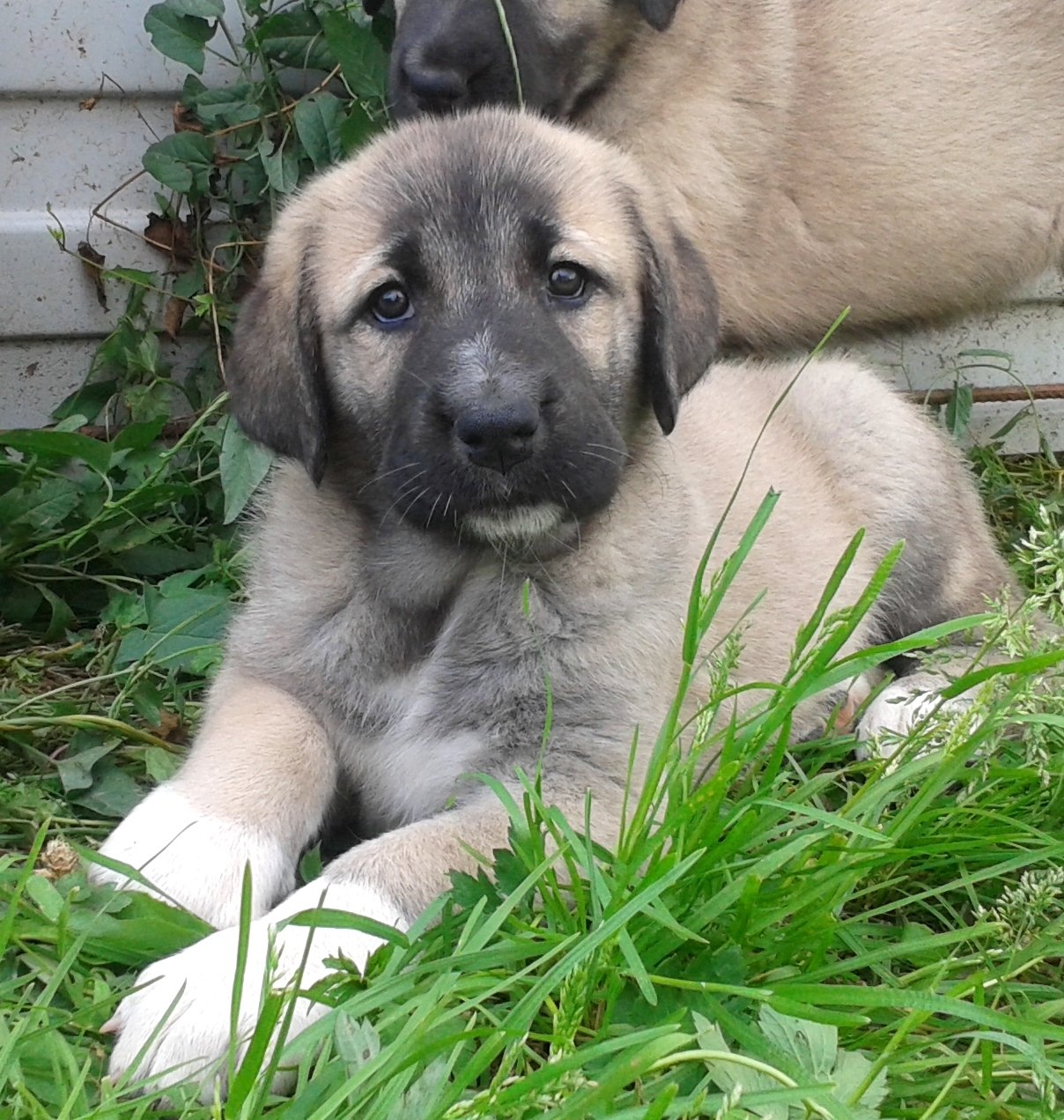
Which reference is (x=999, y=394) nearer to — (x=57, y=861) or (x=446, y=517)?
(x=446, y=517)

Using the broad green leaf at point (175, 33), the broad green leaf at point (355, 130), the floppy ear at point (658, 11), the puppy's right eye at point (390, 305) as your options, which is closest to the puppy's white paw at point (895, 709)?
the puppy's right eye at point (390, 305)

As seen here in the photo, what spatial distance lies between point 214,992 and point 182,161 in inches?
108

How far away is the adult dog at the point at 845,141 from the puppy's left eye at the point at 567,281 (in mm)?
1573

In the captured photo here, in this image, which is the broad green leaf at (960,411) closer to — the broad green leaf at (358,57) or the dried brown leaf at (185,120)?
the broad green leaf at (358,57)

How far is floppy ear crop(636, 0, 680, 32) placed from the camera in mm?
3662

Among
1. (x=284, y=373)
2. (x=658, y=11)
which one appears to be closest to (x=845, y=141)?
(x=658, y=11)

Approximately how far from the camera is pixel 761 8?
4195mm

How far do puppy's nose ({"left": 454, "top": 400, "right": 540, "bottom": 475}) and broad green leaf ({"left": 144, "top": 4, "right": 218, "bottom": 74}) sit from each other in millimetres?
2181

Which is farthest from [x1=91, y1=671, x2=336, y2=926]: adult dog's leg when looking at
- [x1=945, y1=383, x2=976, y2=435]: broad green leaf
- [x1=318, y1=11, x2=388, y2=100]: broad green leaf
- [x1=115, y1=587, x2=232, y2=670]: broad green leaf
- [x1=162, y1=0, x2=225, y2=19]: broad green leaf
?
[x1=945, y1=383, x2=976, y2=435]: broad green leaf

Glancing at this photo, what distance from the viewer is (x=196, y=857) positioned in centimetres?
224

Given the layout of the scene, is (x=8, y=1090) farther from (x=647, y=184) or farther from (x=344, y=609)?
(x=647, y=184)

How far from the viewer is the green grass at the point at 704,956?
167 centimetres

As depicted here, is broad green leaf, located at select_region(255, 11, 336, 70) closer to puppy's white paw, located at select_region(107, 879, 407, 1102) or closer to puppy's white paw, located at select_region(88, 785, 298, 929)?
A: puppy's white paw, located at select_region(88, 785, 298, 929)

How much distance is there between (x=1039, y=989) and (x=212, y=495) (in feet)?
8.35
